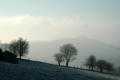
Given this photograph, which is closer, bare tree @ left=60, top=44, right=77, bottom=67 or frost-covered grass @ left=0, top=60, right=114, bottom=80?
frost-covered grass @ left=0, top=60, right=114, bottom=80

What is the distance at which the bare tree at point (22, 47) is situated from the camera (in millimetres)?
98475

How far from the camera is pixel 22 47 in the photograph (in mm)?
101250

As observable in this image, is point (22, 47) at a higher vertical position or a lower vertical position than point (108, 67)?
higher

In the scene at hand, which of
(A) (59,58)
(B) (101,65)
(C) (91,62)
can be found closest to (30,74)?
(B) (101,65)

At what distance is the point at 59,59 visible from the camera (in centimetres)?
11162

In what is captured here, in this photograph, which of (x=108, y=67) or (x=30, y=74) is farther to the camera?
(x=108, y=67)

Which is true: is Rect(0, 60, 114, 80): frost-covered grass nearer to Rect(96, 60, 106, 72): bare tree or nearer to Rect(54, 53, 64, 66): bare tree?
Rect(96, 60, 106, 72): bare tree

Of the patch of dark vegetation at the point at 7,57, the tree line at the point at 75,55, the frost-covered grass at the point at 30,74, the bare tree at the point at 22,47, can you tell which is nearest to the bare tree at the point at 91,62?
the tree line at the point at 75,55

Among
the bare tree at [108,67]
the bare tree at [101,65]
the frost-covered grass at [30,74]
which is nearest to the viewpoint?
the frost-covered grass at [30,74]

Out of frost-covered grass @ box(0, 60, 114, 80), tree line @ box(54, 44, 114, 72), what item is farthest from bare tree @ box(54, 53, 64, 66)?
frost-covered grass @ box(0, 60, 114, 80)

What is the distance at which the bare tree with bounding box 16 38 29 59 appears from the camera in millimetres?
98475

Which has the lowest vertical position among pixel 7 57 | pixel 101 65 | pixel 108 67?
pixel 108 67

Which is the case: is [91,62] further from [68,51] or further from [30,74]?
[30,74]

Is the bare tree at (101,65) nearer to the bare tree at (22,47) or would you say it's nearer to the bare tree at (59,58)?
the bare tree at (59,58)
